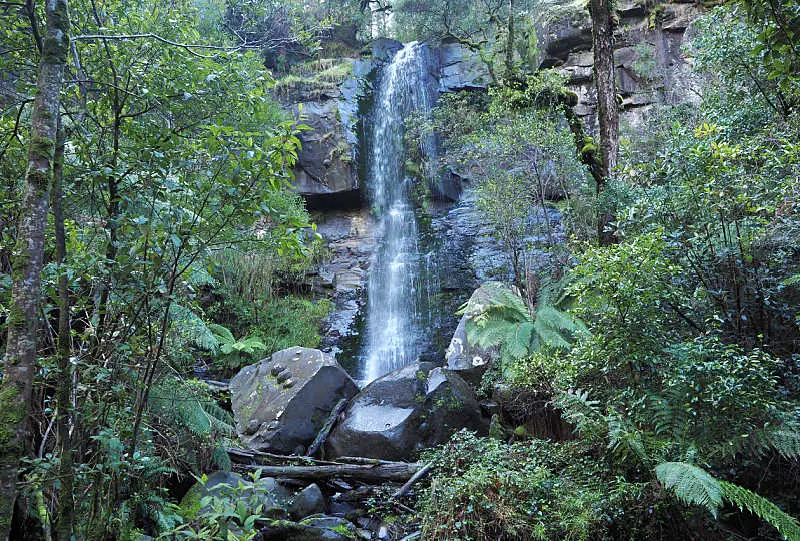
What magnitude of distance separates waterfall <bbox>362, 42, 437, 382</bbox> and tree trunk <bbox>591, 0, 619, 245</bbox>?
6.36 m

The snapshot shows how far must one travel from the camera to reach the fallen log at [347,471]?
17.1ft

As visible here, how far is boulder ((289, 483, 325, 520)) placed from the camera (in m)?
4.71

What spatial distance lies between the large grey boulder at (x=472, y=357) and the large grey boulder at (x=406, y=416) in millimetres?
546

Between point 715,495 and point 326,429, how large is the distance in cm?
498

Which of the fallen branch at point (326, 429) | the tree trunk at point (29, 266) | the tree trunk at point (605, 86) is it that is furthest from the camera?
the tree trunk at point (605, 86)

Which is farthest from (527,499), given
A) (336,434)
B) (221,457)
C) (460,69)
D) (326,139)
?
(460,69)

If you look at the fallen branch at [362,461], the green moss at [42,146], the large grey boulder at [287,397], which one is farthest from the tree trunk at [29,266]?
the large grey boulder at [287,397]

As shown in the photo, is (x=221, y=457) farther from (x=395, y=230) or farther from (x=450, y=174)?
(x=450, y=174)

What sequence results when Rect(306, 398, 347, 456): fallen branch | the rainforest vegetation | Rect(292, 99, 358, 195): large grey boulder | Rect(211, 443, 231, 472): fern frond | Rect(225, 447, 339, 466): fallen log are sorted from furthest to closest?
Rect(292, 99, 358, 195): large grey boulder → Rect(306, 398, 347, 456): fallen branch → Rect(225, 447, 339, 466): fallen log → Rect(211, 443, 231, 472): fern frond → the rainforest vegetation

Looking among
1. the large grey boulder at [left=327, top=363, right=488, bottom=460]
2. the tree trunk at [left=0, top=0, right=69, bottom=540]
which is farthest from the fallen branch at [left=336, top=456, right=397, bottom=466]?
the tree trunk at [left=0, top=0, right=69, bottom=540]

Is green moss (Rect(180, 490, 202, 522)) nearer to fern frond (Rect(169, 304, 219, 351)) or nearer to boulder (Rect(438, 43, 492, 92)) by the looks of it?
fern frond (Rect(169, 304, 219, 351))

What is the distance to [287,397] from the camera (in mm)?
6832

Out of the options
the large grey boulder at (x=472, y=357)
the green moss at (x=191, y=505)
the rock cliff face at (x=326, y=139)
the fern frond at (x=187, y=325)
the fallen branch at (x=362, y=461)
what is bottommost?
the fallen branch at (x=362, y=461)

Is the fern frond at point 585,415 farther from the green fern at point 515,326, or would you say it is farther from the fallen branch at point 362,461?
the fallen branch at point 362,461
